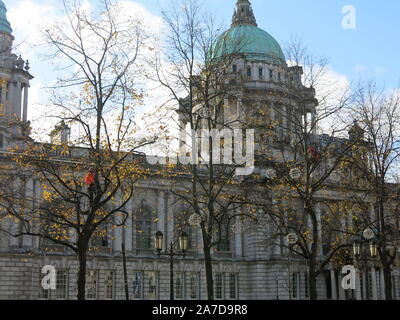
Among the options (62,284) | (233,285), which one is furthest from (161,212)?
(62,284)

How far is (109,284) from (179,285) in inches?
303

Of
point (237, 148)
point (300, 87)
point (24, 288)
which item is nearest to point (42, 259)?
point (24, 288)

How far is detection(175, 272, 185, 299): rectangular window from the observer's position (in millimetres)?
67181

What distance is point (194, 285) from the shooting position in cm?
6856

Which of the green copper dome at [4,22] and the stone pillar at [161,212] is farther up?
the green copper dome at [4,22]

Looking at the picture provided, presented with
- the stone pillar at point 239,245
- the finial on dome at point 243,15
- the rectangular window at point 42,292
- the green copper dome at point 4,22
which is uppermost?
the finial on dome at point 243,15

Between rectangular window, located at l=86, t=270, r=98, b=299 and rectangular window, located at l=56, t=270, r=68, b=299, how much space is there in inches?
83.4

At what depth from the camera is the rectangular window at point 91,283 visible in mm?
62781

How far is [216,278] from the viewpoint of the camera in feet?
231

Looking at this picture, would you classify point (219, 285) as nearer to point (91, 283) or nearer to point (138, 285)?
point (138, 285)

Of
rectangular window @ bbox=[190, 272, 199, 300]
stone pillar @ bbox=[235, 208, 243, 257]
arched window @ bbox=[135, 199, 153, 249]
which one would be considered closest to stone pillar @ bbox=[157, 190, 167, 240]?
arched window @ bbox=[135, 199, 153, 249]

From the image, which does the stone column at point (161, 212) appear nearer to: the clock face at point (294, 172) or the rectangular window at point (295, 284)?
the rectangular window at point (295, 284)

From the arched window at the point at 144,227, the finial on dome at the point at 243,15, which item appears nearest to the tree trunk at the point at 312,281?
the arched window at the point at 144,227

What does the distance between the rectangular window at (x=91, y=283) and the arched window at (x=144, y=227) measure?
5891mm
